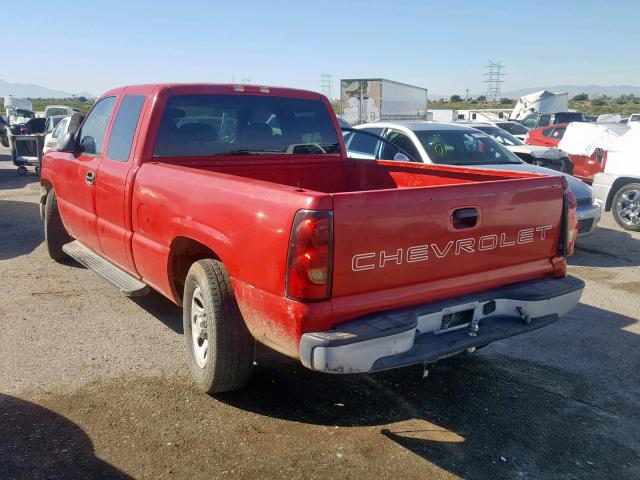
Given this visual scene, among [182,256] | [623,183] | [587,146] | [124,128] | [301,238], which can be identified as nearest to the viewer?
[301,238]

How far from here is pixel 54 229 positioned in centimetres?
695

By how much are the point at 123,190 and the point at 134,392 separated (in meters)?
1.57

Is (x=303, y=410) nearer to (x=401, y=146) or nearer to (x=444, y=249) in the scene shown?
(x=444, y=249)

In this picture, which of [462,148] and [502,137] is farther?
[502,137]

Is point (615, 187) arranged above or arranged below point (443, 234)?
below

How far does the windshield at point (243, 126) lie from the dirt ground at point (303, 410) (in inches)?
64.7

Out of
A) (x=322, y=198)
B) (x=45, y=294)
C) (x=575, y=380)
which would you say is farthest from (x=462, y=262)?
(x=45, y=294)

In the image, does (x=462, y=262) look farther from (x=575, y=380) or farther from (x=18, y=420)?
(x=18, y=420)

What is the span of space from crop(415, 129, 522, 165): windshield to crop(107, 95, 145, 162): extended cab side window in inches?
174

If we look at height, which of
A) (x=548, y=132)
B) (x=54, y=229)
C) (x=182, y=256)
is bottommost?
(x=54, y=229)

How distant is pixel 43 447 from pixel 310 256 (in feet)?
6.22

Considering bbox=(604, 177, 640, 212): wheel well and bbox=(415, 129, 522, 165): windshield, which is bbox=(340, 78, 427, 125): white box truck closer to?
bbox=(604, 177, 640, 212): wheel well

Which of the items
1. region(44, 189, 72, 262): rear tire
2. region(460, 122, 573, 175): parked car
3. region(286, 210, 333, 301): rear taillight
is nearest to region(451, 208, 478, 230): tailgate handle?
region(286, 210, 333, 301): rear taillight

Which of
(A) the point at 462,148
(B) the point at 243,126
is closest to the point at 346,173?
(B) the point at 243,126
